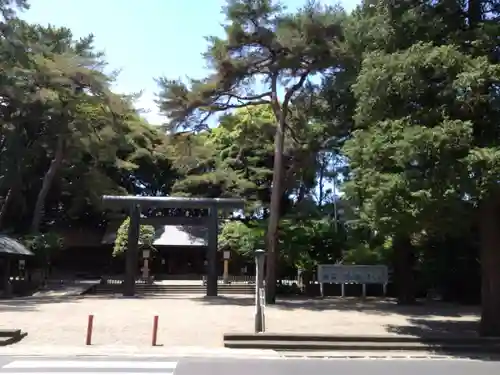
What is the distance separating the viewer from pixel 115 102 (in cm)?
3753

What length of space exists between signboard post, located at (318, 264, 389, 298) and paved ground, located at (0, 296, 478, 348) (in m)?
3.35

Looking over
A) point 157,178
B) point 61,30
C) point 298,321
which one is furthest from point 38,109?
point 298,321

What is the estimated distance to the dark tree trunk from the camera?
27.9m

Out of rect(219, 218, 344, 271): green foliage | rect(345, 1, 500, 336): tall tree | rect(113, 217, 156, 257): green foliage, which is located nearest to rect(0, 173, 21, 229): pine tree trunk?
rect(113, 217, 156, 257): green foliage

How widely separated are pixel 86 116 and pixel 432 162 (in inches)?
1221

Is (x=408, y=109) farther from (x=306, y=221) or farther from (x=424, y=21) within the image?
(x=306, y=221)

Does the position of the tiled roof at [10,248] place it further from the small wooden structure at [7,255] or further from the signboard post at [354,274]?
the signboard post at [354,274]

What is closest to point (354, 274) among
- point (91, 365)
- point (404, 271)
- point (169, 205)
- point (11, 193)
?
point (404, 271)

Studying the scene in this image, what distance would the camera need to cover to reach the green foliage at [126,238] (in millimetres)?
41125

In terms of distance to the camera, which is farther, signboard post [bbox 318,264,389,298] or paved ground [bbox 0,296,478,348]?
signboard post [bbox 318,264,389,298]

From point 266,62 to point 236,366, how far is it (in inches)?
752

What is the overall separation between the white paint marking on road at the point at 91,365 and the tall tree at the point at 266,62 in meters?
15.7

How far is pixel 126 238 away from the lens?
41.0m

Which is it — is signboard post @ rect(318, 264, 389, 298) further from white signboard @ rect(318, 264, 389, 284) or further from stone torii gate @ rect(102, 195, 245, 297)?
stone torii gate @ rect(102, 195, 245, 297)
